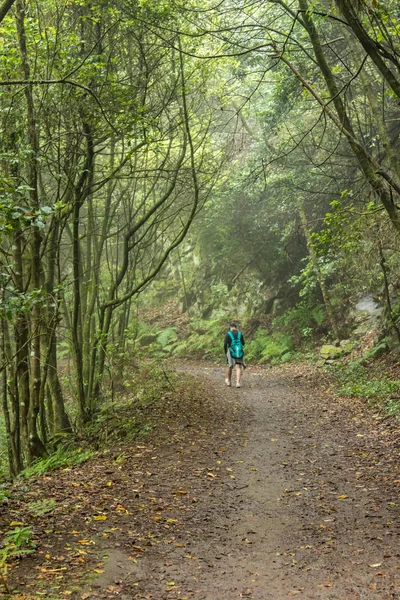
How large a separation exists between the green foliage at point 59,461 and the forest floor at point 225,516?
15.7 inches

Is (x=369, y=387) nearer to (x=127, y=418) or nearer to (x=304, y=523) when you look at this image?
(x=127, y=418)

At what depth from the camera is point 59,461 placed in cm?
813

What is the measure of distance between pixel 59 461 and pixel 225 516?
3.51m

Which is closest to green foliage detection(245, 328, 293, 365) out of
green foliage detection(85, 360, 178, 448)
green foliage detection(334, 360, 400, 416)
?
green foliage detection(334, 360, 400, 416)

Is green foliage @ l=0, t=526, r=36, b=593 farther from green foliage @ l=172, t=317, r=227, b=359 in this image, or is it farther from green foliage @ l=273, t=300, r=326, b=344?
green foliage @ l=172, t=317, r=227, b=359

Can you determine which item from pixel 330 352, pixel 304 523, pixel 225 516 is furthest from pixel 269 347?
pixel 304 523

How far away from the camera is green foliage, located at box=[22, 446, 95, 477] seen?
7.87 m

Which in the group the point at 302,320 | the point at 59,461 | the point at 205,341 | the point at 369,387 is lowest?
the point at 369,387

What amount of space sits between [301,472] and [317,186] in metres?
12.6

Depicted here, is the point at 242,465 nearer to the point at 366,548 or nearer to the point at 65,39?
the point at 366,548

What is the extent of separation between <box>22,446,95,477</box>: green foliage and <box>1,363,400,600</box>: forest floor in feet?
1.31

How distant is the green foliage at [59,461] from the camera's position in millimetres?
7872

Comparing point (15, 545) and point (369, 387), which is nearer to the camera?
point (15, 545)

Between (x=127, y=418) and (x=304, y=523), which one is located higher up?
(x=127, y=418)
